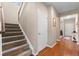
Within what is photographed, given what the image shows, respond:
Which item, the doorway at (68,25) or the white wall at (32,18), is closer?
the doorway at (68,25)

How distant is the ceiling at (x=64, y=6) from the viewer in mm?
1822

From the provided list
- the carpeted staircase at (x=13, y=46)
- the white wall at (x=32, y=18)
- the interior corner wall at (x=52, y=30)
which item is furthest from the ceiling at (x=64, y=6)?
the carpeted staircase at (x=13, y=46)

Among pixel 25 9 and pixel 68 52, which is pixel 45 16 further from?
pixel 68 52

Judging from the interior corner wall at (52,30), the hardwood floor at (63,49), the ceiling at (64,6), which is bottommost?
the hardwood floor at (63,49)

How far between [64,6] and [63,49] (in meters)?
0.81

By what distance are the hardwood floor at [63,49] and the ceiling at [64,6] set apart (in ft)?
1.94

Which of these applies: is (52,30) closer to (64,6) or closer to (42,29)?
(42,29)

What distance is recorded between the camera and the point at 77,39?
1.92 metres

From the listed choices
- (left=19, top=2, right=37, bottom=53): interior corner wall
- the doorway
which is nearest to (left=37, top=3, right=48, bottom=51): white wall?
(left=19, top=2, right=37, bottom=53): interior corner wall

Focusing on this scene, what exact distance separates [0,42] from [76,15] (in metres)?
1.49

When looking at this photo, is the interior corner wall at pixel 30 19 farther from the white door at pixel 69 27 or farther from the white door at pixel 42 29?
the white door at pixel 69 27

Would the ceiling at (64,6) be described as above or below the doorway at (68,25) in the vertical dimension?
above

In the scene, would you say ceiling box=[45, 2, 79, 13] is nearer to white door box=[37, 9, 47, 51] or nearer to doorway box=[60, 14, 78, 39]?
doorway box=[60, 14, 78, 39]

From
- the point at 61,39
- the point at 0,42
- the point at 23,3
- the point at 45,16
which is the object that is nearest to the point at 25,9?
the point at 23,3
